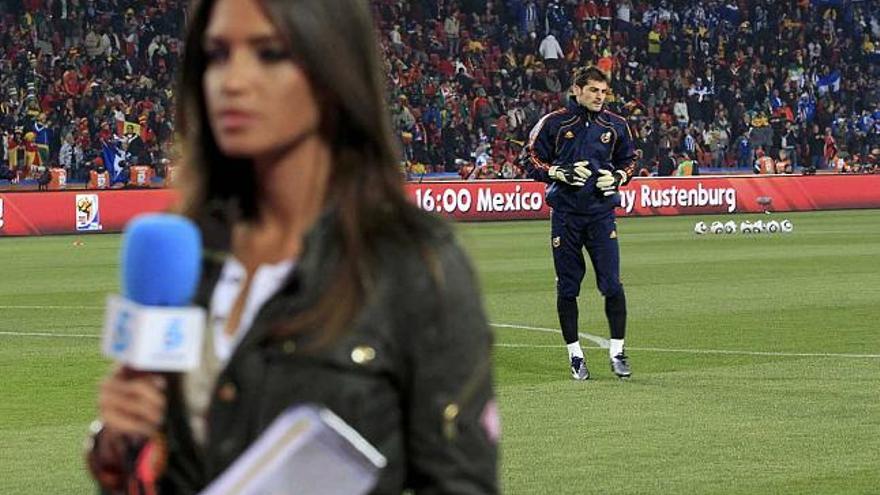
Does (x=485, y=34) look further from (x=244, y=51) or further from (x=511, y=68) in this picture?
(x=244, y=51)

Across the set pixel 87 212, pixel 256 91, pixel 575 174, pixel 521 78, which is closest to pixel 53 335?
pixel 575 174

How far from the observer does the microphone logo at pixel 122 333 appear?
2.33 metres

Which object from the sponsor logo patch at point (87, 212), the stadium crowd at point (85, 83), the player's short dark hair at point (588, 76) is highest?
the player's short dark hair at point (588, 76)

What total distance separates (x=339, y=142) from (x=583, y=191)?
11444 millimetres

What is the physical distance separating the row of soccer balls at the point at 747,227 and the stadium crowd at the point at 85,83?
36.3ft

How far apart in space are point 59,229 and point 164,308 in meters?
33.1

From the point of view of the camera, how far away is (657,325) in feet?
59.7

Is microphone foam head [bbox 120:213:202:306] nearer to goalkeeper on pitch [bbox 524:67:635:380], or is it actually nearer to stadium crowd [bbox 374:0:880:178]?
goalkeeper on pitch [bbox 524:67:635:380]

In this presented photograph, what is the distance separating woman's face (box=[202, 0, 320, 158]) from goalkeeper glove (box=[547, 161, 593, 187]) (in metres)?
11.4

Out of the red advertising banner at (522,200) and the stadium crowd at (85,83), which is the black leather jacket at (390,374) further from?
the stadium crowd at (85,83)

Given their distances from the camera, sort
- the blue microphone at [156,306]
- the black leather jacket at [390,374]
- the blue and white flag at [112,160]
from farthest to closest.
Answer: the blue and white flag at [112,160] → the black leather jacket at [390,374] → the blue microphone at [156,306]

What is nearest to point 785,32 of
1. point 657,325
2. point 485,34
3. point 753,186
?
point 485,34

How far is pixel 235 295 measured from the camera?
2.62 m

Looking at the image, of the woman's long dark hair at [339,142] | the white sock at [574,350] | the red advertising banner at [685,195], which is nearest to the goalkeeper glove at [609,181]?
the white sock at [574,350]
